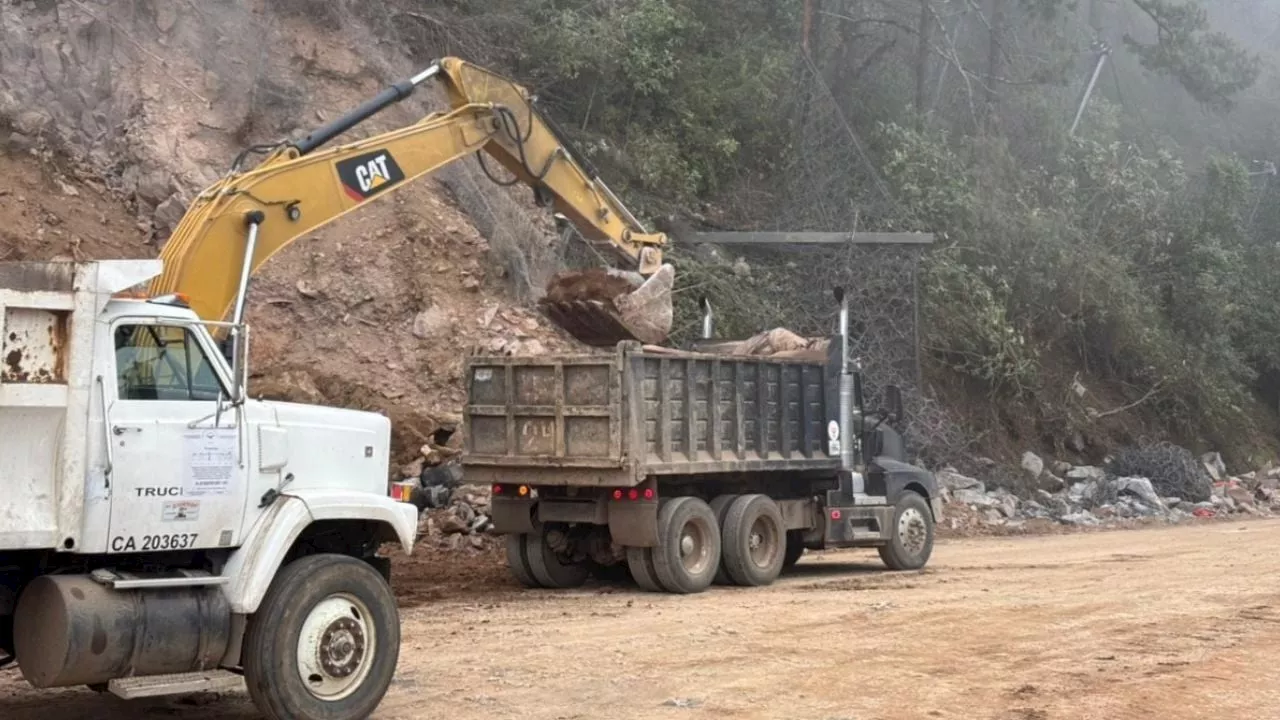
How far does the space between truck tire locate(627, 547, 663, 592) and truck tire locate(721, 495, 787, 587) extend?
961 millimetres

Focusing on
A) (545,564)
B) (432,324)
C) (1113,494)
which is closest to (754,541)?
(545,564)

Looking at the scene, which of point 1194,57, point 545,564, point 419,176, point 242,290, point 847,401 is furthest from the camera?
point 1194,57

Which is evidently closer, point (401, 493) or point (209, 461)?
point (209, 461)

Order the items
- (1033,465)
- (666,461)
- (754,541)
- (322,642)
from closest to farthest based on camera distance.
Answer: (322,642) < (666,461) < (754,541) < (1033,465)

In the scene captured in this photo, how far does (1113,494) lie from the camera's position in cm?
2678

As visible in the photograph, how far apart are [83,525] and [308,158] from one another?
4.68 m

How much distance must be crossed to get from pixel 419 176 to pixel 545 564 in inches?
174

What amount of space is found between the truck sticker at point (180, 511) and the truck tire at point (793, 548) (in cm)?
966

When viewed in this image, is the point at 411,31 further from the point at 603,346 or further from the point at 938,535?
the point at 938,535

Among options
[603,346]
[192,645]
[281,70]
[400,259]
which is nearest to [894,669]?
[192,645]

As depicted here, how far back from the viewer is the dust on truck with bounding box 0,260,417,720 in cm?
678

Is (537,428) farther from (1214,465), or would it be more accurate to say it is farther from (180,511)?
(1214,465)

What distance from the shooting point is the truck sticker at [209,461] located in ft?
23.9

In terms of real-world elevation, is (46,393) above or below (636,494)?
above
